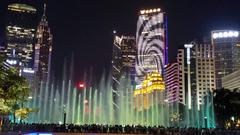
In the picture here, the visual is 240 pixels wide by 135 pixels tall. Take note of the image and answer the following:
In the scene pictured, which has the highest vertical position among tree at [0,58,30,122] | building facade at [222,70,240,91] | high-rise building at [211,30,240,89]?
high-rise building at [211,30,240,89]

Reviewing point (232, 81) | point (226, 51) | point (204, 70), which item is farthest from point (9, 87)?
point (226, 51)

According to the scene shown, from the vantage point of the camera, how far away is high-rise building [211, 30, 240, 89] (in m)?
177

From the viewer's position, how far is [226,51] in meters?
182

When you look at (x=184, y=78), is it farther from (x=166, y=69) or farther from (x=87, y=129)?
(x=87, y=129)

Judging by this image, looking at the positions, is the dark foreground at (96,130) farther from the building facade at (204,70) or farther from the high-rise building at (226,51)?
the high-rise building at (226,51)

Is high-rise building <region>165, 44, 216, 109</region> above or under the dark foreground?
above

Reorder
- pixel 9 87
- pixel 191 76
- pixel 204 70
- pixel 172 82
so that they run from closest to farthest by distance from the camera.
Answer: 1. pixel 9 87
2. pixel 191 76
3. pixel 204 70
4. pixel 172 82

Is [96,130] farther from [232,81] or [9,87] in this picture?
[232,81]

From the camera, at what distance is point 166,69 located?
185 m

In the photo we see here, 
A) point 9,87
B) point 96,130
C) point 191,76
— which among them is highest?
point 191,76

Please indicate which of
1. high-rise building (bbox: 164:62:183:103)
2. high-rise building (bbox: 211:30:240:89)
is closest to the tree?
high-rise building (bbox: 164:62:183:103)

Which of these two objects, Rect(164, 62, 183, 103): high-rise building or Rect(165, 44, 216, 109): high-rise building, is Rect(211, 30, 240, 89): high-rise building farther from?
Rect(164, 62, 183, 103): high-rise building

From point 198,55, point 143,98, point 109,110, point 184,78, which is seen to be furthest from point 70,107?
point 198,55

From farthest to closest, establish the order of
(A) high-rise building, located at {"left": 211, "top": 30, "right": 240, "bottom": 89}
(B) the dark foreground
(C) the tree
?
(A) high-rise building, located at {"left": 211, "top": 30, "right": 240, "bottom": 89} < (B) the dark foreground < (C) the tree
